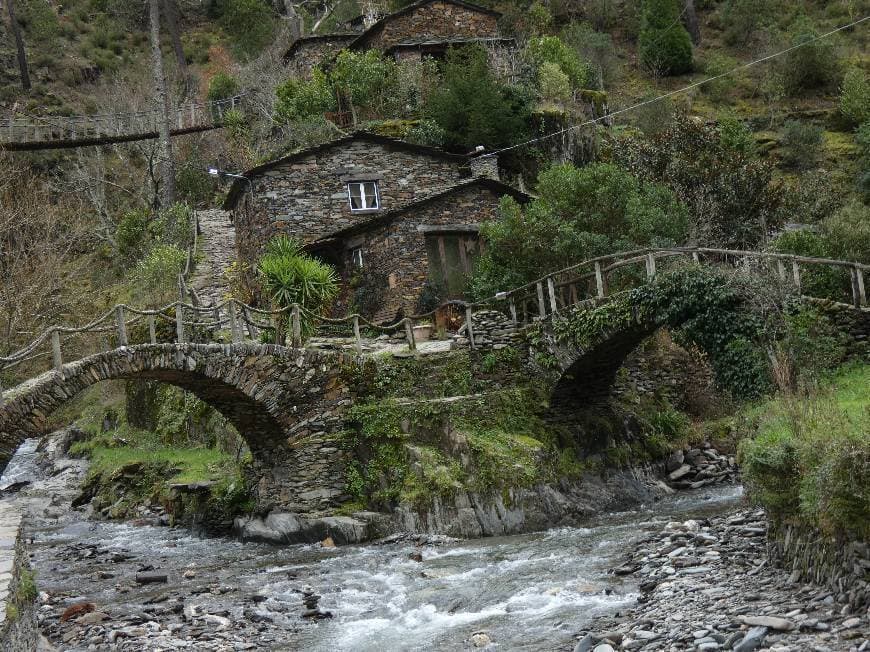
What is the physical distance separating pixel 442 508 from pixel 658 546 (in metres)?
5.55

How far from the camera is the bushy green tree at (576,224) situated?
2356 cm

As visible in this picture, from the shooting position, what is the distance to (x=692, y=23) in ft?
172

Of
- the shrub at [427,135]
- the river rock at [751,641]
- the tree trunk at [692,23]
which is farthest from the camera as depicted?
the tree trunk at [692,23]

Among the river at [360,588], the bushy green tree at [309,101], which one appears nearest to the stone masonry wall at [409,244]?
the bushy green tree at [309,101]

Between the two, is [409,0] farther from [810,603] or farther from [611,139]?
[810,603]

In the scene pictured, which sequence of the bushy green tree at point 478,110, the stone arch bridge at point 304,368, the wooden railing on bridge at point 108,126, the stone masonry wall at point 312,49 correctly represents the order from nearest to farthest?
the stone arch bridge at point 304,368
the bushy green tree at point 478,110
the wooden railing on bridge at point 108,126
the stone masonry wall at point 312,49

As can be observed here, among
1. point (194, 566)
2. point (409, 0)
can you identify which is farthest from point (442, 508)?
point (409, 0)

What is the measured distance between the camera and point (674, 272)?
18.6m

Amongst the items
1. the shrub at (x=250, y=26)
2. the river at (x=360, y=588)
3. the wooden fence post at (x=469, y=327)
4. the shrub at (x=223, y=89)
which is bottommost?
the river at (x=360, y=588)

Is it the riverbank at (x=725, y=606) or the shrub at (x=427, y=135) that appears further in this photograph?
the shrub at (x=427, y=135)

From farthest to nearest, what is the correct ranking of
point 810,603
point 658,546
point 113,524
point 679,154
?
point 679,154 → point 113,524 → point 658,546 → point 810,603

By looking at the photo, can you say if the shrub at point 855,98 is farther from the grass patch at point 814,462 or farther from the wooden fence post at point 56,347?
the wooden fence post at point 56,347

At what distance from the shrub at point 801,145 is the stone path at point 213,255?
2350 centimetres

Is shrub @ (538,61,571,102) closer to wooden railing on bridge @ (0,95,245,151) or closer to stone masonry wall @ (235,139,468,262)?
stone masonry wall @ (235,139,468,262)
